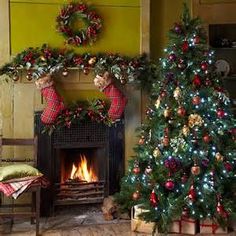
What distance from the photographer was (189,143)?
3676mm

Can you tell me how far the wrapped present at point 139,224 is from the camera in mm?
3840

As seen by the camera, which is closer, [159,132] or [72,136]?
[159,132]

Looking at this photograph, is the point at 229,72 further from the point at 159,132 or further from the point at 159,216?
the point at 159,216

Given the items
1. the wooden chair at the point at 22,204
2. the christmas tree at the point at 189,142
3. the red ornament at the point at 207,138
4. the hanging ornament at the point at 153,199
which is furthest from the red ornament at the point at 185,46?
the wooden chair at the point at 22,204

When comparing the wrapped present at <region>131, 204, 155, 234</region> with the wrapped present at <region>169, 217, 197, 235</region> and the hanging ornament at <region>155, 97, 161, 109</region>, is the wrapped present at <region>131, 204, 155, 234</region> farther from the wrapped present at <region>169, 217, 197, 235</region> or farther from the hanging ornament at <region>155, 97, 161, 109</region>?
the hanging ornament at <region>155, 97, 161, 109</region>

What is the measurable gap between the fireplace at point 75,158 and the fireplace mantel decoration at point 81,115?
0.24 feet

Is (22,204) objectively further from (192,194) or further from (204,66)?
(204,66)

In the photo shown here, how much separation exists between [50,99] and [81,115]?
1.11 ft

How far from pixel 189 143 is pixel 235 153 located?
416 millimetres

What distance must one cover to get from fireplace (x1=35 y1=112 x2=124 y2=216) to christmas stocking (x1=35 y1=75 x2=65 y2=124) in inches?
7.1

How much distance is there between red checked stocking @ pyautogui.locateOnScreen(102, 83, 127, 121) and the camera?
4273 mm

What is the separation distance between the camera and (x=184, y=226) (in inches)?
151

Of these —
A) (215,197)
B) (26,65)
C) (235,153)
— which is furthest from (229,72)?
(26,65)

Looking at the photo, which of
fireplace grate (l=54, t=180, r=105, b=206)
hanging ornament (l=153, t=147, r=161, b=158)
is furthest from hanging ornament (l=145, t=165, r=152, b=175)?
fireplace grate (l=54, t=180, r=105, b=206)
